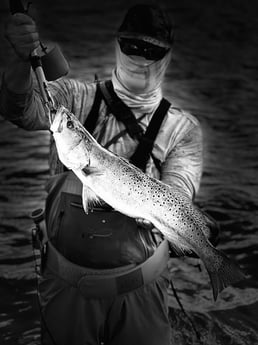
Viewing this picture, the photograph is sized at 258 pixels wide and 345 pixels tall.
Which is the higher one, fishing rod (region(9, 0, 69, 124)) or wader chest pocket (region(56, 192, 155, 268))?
fishing rod (region(9, 0, 69, 124))

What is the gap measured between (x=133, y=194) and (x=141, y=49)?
1350mm

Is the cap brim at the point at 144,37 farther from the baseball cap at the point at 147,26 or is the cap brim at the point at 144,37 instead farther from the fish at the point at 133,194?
the fish at the point at 133,194

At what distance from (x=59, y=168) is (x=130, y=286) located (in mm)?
963

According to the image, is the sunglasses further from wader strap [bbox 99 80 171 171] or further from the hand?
the hand

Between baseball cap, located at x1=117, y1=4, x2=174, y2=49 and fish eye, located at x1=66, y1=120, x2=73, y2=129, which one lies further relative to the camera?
baseball cap, located at x1=117, y1=4, x2=174, y2=49

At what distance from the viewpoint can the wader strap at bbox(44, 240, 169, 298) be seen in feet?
13.6

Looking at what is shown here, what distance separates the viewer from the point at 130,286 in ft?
13.9

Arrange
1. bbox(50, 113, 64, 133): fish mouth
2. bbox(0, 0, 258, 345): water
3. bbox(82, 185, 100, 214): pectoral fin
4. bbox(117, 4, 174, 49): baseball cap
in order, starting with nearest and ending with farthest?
bbox(50, 113, 64, 133): fish mouth < bbox(82, 185, 100, 214): pectoral fin < bbox(117, 4, 174, 49): baseball cap < bbox(0, 0, 258, 345): water

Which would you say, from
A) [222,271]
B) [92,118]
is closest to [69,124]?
[92,118]

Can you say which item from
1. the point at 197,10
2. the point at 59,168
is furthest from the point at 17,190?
the point at 197,10

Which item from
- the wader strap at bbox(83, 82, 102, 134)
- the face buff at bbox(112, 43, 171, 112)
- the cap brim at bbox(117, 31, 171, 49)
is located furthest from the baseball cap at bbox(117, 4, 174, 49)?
the wader strap at bbox(83, 82, 102, 134)

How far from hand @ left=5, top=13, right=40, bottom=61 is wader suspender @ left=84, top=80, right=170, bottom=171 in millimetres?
969

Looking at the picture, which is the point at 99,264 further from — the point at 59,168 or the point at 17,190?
the point at 17,190

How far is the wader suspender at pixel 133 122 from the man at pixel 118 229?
15 mm
